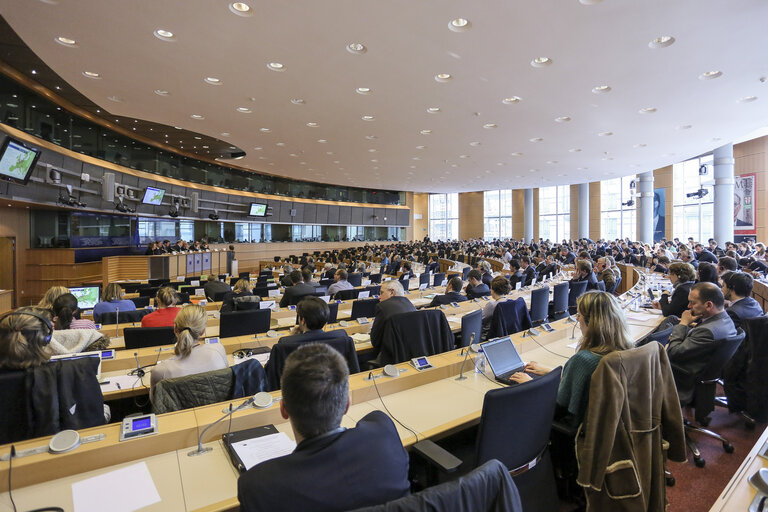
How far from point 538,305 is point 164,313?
5072 mm

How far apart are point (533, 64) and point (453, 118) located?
3.17 metres

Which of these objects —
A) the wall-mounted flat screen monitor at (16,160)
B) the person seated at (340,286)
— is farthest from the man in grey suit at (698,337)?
the wall-mounted flat screen monitor at (16,160)

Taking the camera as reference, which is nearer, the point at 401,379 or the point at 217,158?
the point at 401,379

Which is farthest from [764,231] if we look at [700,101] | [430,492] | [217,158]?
[217,158]

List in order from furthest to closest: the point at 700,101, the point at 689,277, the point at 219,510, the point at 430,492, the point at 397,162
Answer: the point at 397,162
the point at 700,101
the point at 689,277
the point at 219,510
the point at 430,492

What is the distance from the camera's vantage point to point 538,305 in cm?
609

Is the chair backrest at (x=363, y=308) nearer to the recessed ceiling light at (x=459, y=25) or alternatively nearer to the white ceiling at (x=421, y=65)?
the white ceiling at (x=421, y=65)

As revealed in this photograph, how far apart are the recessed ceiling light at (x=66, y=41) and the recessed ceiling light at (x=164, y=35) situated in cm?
129

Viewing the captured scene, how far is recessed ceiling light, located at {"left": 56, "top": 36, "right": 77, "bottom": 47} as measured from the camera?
531 cm

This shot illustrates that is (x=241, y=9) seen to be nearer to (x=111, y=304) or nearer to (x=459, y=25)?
(x=459, y=25)

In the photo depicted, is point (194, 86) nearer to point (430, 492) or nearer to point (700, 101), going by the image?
point (430, 492)

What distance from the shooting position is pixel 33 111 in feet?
30.6

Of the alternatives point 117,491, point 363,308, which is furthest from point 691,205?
point 117,491

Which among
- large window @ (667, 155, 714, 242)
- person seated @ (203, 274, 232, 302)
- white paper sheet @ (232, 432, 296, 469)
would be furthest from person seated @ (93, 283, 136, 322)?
large window @ (667, 155, 714, 242)
